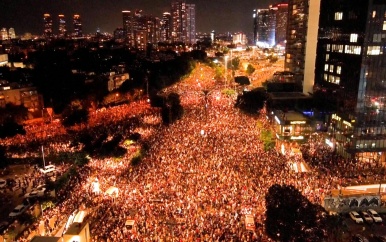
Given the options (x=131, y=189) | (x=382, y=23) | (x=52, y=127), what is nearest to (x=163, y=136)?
(x=131, y=189)

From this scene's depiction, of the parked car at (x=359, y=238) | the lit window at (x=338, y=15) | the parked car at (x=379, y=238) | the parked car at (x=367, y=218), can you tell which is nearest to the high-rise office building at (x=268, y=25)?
the lit window at (x=338, y=15)

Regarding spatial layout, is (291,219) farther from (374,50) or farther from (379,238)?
(374,50)

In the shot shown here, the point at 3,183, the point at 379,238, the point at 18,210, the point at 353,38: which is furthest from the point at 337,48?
the point at 3,183

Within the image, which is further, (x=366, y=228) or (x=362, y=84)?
(x=362, y=84)

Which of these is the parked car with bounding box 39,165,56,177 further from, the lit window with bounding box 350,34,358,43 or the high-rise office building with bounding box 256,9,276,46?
the high-rise office building with bounding box 256,9,276,46

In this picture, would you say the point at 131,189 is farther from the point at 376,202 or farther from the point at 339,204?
the point at 376,202

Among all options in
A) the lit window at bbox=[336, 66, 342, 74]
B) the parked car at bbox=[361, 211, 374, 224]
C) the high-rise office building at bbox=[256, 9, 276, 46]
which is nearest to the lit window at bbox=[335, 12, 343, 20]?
the lit window at bbox=[336, 66, 342, 74]
